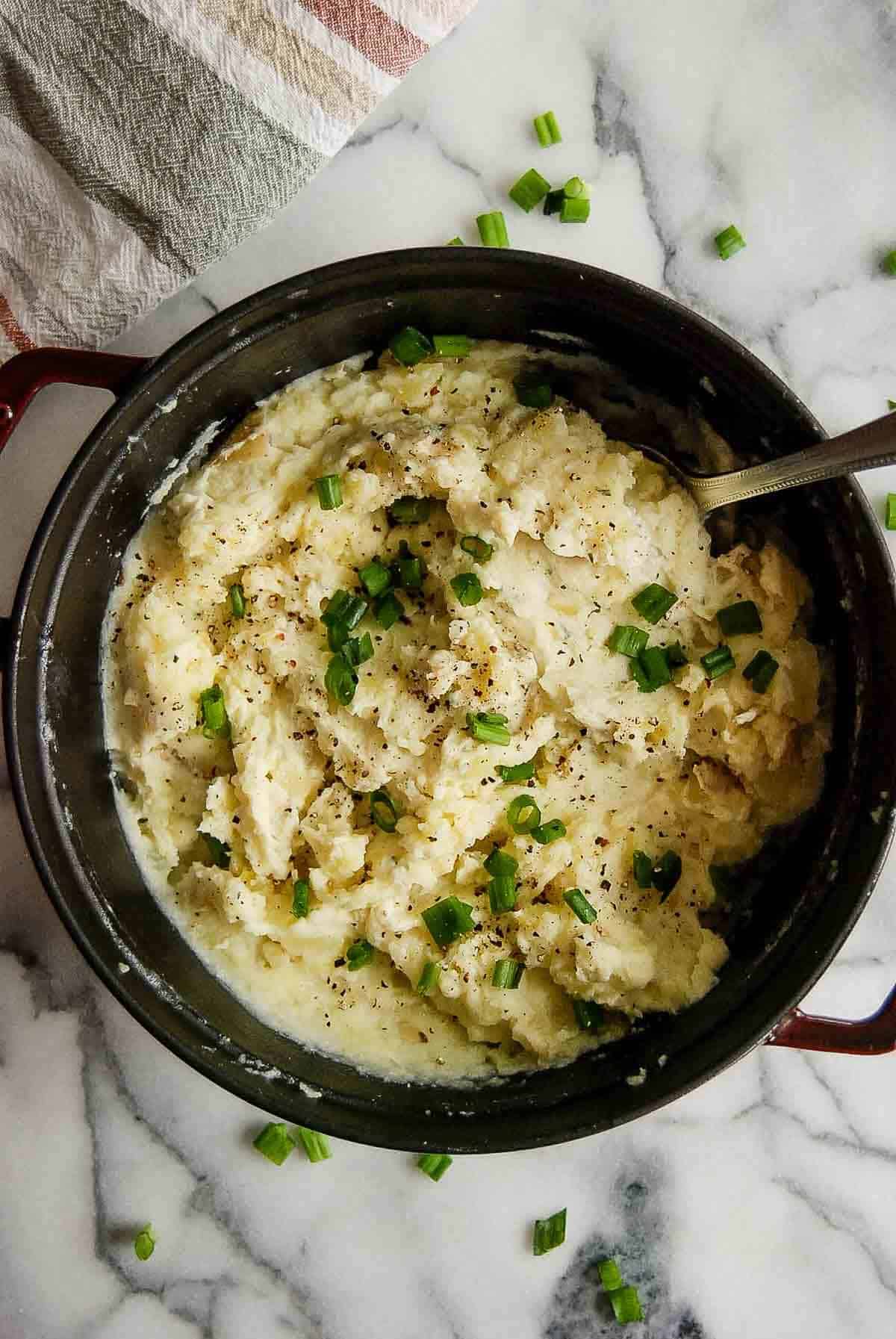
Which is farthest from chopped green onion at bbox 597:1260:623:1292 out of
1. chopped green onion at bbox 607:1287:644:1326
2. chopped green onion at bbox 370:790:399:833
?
chopped green onion at bbox 370:790:399:833

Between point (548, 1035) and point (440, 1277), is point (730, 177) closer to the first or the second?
point (548, 1035)

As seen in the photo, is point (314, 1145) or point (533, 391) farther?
point (314, 1145)

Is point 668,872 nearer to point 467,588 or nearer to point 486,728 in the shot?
point 486,728

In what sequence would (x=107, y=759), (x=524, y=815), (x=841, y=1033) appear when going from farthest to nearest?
(x=107, y=759), (x=524, y=815), (x=841, y=1033)

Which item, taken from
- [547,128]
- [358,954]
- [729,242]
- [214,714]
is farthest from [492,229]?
[358,954]

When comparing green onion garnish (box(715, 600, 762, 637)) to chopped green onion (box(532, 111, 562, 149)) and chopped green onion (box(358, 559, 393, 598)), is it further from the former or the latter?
chopped green onion (box(532, 111, 562, 149))

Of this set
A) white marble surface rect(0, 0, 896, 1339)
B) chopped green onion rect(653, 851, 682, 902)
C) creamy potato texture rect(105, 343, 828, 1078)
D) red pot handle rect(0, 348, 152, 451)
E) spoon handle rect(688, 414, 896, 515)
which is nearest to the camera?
spoon handle rect(688, 414, 896, 515)

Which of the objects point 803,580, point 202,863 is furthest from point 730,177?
point 202,863

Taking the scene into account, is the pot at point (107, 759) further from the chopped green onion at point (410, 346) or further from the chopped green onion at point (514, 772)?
the chopped green onion at point (514, 772)
